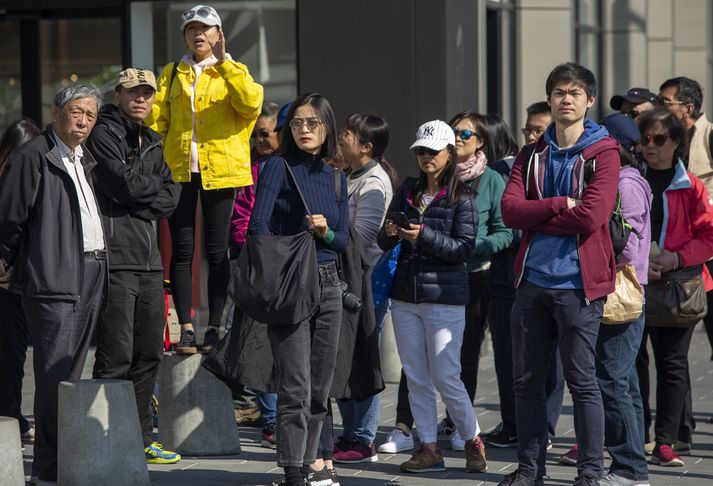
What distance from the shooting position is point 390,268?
7.63m

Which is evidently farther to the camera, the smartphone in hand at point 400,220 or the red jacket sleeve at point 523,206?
the smartphone in hand at point 400,220

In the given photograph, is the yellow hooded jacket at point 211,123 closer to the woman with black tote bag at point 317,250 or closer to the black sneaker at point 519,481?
the woman with black tote bag at point 317,250

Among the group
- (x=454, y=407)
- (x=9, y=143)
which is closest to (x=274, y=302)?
(x=454, y=407)

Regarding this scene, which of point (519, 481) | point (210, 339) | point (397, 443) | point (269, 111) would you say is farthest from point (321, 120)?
point (397, 443)

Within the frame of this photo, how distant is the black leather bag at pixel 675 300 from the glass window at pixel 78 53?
684cm

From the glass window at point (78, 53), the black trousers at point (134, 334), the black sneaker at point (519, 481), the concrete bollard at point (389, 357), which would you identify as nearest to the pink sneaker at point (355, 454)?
the black trousers at point (134, 334)

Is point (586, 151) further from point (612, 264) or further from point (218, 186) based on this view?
point (218, 186)

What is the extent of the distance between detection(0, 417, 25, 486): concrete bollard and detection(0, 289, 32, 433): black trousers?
1.73 m

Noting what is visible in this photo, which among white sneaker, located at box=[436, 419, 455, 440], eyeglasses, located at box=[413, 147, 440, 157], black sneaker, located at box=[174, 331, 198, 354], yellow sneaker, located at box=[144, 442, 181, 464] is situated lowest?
Answer: white sneaker, located at box=[436, 419, 455, 440]

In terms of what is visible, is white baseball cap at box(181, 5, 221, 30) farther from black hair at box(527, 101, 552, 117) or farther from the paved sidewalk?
the paved sidewalk

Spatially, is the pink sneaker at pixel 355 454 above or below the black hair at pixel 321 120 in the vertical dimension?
below

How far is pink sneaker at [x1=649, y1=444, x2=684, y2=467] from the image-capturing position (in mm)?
7496

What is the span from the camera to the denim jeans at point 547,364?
21.0 feet

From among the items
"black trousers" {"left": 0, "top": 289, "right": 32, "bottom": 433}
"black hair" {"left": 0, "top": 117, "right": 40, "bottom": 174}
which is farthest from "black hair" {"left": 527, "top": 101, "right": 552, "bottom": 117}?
"black trousers" {"left": 0, "top": 289, "right": 32, "bottom": 433}
